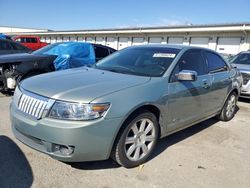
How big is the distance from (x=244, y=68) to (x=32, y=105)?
678 cm

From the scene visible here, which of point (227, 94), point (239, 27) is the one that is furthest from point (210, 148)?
point (239, 27)

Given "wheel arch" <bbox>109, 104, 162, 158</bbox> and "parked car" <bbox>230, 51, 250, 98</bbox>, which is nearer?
"wheel arch" <bbox>109, 104, 162, 158</bbox>

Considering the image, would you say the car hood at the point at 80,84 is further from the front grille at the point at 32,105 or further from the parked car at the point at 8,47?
the parked car at the point at 8,47

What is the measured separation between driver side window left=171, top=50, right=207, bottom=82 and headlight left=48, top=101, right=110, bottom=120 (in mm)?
1380

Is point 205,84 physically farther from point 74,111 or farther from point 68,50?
point 68,50

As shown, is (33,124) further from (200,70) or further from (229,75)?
(229,75)

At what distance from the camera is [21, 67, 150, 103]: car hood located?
2768 millimetres

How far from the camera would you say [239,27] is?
55.5ft

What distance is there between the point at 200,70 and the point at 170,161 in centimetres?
168

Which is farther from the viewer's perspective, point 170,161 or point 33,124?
point 170,161

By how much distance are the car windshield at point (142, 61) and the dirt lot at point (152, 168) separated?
120cm

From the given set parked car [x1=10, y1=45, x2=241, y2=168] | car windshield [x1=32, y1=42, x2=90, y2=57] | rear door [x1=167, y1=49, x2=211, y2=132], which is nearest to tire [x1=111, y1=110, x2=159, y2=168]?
parked car [x1=10, y1=45, x2=241, y2=168]

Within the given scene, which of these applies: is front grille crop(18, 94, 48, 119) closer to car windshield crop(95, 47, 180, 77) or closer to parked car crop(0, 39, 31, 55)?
car windshield crop(95, 47, 180, 77)

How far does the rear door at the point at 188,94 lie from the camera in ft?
11.7
